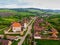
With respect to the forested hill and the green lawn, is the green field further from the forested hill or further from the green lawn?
the forested hill

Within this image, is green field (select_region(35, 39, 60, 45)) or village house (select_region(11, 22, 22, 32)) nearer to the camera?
green field (select_region(35, 39, 60, 45))

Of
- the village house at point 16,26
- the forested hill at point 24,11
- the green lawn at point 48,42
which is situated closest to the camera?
the green lawn at point 48,42

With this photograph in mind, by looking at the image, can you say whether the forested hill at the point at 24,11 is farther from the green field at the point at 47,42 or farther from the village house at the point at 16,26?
the green field at the point at 47,42

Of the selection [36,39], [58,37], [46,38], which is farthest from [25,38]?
[58,37]

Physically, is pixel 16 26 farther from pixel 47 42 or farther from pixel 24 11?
pixel 47 42

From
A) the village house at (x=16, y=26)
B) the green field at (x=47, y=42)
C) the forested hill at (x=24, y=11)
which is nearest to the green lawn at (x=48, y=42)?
the green field at (x=47, y=42)

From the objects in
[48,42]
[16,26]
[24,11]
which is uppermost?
[24,11]

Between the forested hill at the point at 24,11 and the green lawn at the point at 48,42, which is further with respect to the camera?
the forested hill at the point at 24,11

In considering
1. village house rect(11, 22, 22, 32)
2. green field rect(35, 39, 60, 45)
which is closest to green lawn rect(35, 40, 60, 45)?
green field rect(35, 39, 60, 45)

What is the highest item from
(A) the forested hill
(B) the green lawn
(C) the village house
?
(A) the forested hill

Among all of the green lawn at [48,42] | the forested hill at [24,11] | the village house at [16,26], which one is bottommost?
the green lawn at [48,42]

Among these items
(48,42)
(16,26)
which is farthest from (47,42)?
(16,26)
